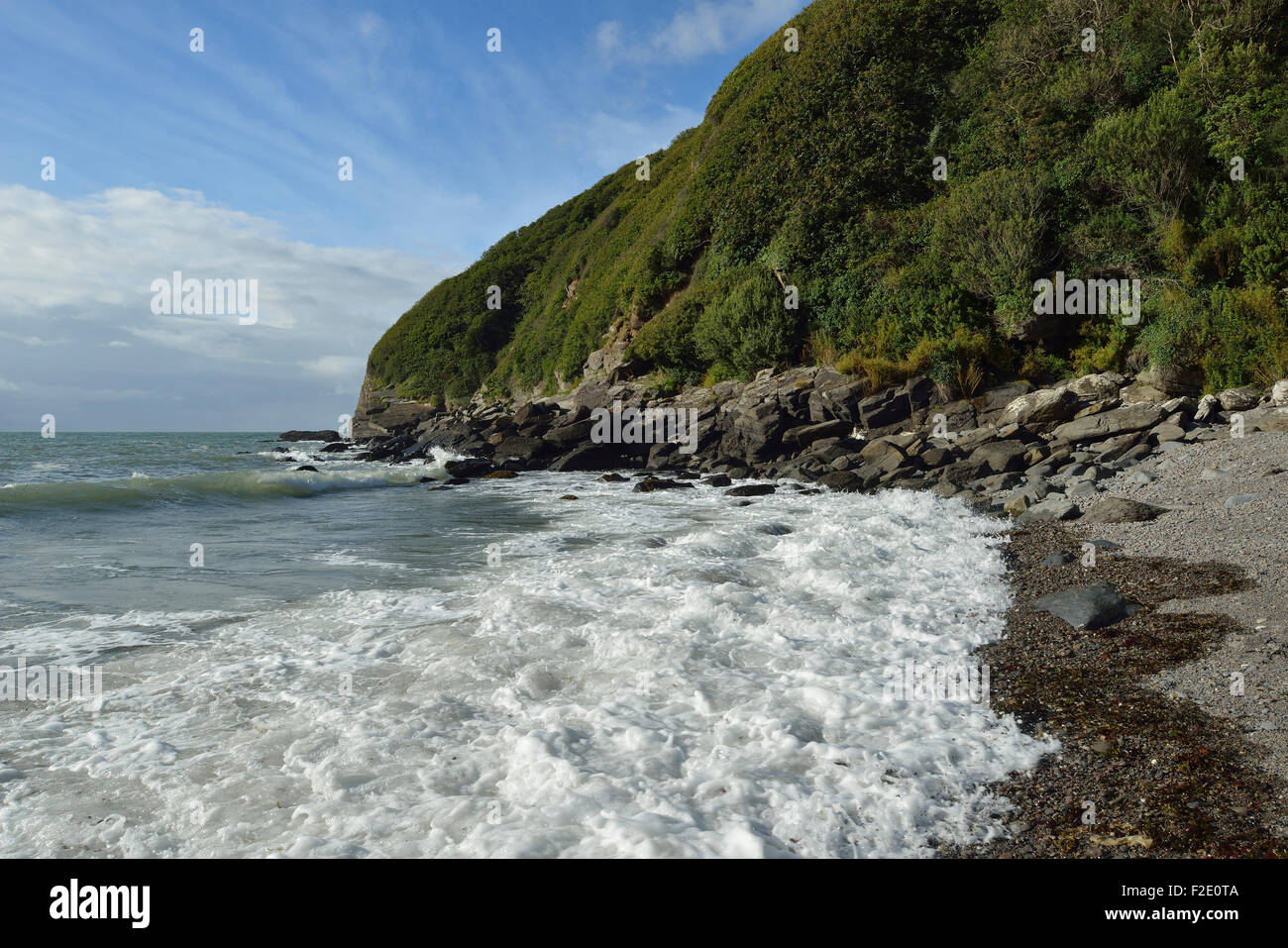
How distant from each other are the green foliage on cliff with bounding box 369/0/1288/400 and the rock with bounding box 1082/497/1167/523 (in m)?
8.37

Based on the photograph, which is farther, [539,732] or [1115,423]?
[1115,423]

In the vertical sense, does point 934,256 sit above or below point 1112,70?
below

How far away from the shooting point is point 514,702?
213 inches

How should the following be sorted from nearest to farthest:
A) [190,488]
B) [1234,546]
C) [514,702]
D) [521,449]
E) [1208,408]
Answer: [514,702] < [1234,546] < [1208,408] < [190,488] < [521,449]

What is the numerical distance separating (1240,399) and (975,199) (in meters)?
11.9

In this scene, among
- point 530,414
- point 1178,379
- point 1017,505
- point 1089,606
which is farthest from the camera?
point 530,414

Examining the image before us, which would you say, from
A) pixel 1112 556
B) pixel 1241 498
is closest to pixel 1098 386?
pixel 1241 498

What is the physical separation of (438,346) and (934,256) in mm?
51266

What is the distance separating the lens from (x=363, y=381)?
73625mm

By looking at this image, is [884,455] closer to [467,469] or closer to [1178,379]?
[1178,379]

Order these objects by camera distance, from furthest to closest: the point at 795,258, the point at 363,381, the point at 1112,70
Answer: the point at 363,381, the point at 795,258, the point at 1112,70
